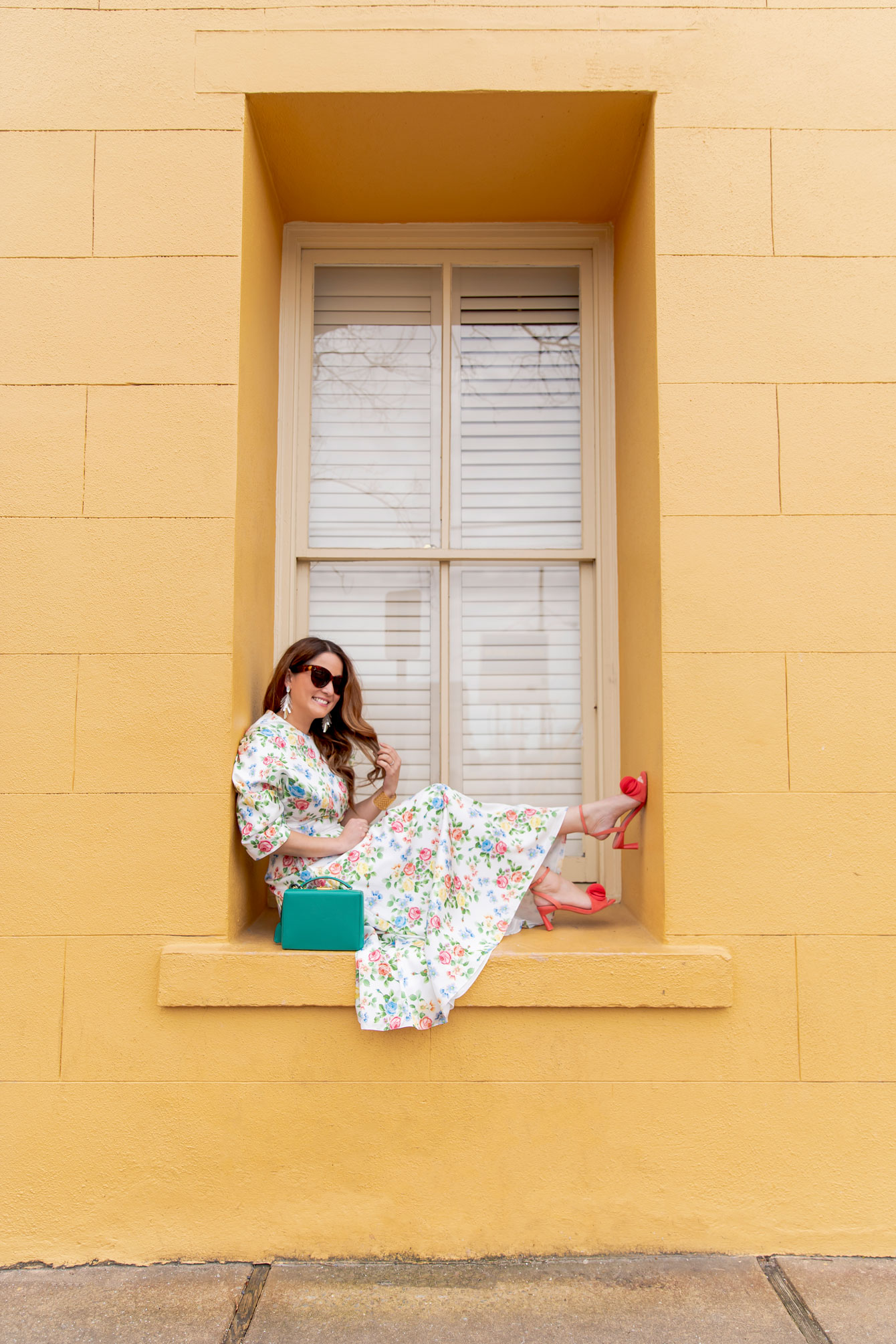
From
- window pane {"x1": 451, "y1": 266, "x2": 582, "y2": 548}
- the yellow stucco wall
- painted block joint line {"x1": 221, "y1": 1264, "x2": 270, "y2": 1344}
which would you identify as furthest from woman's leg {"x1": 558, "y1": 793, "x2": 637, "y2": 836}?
painted block joint line {"x1": 221, "y1": 1264, "x2": 270, "y2": 1344}

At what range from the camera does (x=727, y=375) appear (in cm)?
271

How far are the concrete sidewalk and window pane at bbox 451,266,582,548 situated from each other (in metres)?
2.29

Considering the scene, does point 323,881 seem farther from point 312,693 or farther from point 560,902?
point 560,902

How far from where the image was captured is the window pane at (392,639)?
3.30 meters

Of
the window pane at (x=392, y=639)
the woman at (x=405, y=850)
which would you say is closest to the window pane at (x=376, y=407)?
the window pane at (x=392, y=639)

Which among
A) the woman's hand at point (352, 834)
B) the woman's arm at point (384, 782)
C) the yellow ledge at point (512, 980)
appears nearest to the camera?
the yellow ledge at point (512, 980)

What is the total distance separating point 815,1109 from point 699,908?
637 mm

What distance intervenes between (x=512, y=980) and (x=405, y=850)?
0.50 metres

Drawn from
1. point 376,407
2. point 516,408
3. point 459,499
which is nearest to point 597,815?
point 459,499

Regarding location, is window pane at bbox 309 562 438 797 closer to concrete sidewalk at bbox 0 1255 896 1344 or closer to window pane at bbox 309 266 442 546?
window pane at bbox 309 266 442 546

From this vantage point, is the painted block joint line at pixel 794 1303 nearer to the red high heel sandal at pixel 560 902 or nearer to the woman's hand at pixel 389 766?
the red high heel sandal at pixel 560 902

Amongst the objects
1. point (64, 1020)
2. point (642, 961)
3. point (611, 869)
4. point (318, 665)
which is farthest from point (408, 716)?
point (64, 1020)

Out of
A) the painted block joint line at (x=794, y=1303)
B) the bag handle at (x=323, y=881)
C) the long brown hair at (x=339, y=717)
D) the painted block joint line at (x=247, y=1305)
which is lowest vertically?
the painted block joint line at (x=247, y=1305)

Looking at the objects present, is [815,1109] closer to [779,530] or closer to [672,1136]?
[672,1136]
